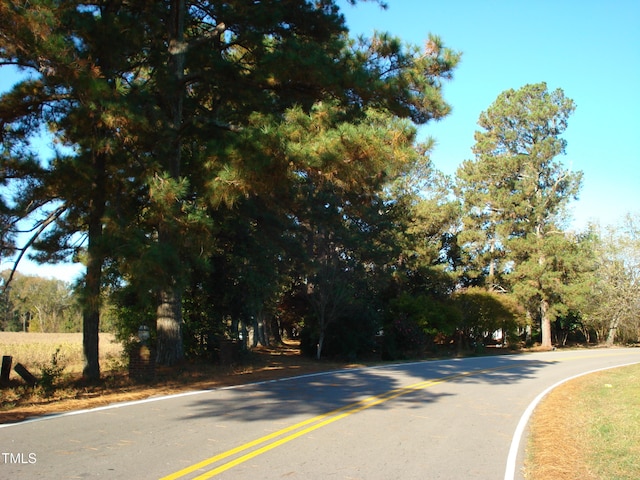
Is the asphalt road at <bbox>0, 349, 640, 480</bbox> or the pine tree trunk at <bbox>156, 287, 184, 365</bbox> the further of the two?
the pine tree trunk at <bbox>156, 287, 184, 365</bbox>

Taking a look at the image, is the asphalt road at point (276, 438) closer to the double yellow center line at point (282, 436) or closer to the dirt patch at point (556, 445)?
the double yellow center line at point (282, 436)

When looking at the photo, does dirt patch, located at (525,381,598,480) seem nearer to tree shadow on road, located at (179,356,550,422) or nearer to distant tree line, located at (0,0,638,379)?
tree shadow on road, located at (179,356,550,422)

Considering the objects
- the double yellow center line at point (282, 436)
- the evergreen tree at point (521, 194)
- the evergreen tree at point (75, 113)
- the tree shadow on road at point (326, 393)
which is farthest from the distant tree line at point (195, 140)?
the evergreen tree at point (521, 194)

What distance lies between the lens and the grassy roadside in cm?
690

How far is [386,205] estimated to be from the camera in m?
38.3

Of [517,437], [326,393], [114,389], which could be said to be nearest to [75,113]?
[114,389]

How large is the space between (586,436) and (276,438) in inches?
209

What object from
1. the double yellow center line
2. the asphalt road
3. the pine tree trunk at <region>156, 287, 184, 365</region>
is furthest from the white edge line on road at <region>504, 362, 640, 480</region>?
the pine tree trunk at <region>156, 287, 184, 365</region>

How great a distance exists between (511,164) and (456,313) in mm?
17283

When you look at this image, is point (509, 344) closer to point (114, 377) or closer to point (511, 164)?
point (511, 164)

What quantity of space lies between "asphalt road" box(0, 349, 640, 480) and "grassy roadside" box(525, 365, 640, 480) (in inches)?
15.8

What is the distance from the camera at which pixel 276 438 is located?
767 centimetres

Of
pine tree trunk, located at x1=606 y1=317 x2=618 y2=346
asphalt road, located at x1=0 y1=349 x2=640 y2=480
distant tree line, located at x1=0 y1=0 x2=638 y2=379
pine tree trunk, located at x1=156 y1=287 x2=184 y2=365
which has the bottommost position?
pine tree trunk, located at x1=606 y1=317 x2=618 y2=346

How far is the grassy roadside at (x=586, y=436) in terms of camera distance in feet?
22.6
